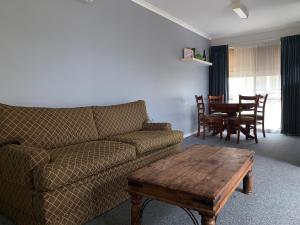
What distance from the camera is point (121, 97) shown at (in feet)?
11.8

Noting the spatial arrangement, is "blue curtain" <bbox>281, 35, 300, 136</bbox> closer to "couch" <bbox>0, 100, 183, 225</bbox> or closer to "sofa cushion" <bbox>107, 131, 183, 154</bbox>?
"sofa cushion" <bbox>107, 131, 183, 154</bbox>

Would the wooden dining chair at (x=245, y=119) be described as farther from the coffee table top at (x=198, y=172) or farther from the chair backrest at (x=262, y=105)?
the coffee table top at (x=198, y=172)

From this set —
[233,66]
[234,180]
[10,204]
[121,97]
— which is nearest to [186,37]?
[233,66]

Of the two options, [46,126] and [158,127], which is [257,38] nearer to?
[158,127]

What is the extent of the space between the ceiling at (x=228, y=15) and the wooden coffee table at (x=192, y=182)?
9.44 feet

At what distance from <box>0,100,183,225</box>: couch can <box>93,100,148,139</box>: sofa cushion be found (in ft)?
0.05

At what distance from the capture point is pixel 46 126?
2189mm

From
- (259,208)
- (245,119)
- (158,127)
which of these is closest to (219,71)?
(245,119)

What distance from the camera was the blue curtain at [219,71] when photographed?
6.29m

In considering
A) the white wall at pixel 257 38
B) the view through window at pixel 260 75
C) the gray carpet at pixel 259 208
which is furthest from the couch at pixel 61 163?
the white wall at pixel 257 38

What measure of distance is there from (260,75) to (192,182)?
5.23 m

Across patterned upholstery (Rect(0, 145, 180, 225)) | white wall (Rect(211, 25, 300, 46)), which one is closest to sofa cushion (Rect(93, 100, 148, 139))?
patterned upholstery (Rect(0, 145, 180, 225))

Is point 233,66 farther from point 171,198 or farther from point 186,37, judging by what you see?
point 171,198

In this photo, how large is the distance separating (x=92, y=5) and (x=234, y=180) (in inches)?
104
